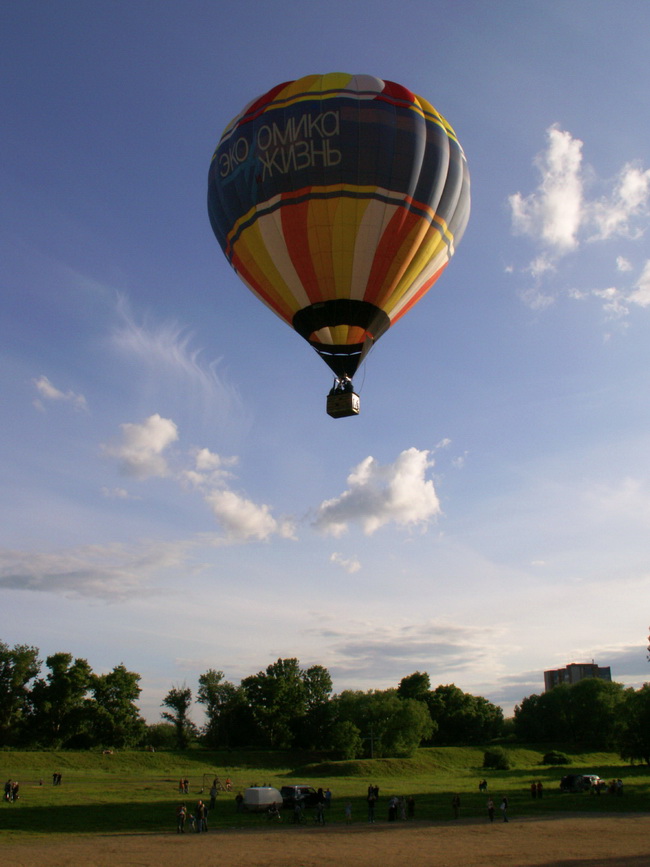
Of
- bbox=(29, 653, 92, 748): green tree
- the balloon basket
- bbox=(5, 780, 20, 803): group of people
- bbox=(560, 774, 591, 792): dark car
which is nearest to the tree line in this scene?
bbox=(29, 653, 92, 748): green tree

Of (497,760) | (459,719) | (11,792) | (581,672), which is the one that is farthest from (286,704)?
(581,672)

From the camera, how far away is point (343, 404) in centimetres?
2734

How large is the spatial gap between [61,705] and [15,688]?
29.2ft

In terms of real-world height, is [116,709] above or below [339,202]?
below

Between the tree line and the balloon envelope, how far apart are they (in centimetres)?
5060

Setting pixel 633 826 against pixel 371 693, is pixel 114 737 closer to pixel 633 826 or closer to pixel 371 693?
pixel 371 693

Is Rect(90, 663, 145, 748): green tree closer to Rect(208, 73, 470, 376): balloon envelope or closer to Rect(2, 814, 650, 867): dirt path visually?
Rect(2, 814, 650, 867): dirt path

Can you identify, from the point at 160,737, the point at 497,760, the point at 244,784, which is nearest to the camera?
the point at 244,784

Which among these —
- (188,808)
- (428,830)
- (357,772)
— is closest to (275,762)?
(357,772)

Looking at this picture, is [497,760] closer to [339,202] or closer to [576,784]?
[576,784]

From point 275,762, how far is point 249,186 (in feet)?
195

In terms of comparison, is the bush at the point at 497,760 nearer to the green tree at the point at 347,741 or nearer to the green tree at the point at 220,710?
the green tree at the point at 347,741

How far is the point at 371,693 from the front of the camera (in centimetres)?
8756

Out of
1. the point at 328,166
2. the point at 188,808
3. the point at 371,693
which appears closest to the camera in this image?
the point at 328,166
